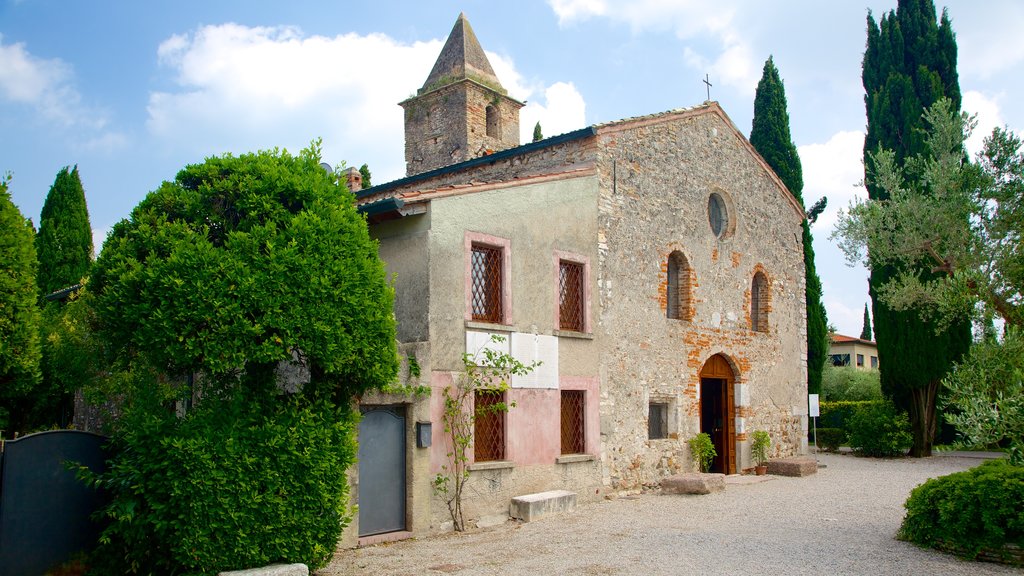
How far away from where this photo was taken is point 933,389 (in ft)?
66.0

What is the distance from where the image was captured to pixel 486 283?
37.2 feet

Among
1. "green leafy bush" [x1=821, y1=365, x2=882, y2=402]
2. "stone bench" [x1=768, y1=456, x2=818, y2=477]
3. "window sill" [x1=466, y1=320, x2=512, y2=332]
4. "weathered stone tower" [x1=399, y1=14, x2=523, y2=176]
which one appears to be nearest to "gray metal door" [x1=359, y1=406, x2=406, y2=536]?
"window sill" [x1=466, y1=320, x2=512, y2=332]

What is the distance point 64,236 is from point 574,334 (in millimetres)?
17844

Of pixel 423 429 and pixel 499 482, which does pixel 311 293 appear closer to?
pixel 423 429

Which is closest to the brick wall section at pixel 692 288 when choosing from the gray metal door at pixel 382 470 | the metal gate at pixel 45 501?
the gray metal door at pixel 382 470

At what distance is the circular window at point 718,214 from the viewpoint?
645 inches

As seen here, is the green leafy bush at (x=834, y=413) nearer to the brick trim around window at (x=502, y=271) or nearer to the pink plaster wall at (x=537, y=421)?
the pink plaster wall at (x=537, y=421)

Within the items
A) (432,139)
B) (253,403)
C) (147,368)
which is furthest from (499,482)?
(432,139)

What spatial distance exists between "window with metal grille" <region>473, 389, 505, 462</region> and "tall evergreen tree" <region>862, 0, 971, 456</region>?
12268 mm

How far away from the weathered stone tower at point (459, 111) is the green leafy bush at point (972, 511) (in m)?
15.5

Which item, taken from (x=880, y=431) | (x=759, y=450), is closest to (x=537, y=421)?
(x=759, y=450)

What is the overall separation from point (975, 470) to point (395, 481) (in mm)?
6653

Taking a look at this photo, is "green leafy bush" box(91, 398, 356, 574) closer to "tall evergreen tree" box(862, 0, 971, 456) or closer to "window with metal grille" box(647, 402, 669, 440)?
"window with metal grille" box(647, 402, 669, 440)

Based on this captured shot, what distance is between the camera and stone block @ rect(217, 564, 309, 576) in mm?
6848
